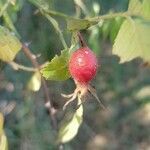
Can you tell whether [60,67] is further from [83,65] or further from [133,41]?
[133,41]

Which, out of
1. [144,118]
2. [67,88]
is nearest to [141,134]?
[144,118]

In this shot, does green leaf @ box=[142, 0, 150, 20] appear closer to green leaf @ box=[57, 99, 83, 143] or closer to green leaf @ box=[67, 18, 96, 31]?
green leaf @ box=[67, 18, 96, 31]

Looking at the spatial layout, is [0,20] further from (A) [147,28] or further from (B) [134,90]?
(B) [134,90]

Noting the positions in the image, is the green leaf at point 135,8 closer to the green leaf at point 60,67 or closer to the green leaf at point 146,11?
the green leaf at point 146,11

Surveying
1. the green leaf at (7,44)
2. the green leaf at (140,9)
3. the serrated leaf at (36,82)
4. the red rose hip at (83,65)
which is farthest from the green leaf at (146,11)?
the serrated leaf at (36,82)

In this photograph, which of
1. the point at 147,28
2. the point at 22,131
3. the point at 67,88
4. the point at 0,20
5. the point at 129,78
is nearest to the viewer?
the point at 147,28

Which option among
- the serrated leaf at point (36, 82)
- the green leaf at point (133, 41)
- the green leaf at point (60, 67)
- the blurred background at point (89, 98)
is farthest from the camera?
the blurred background at point (89, 98)
